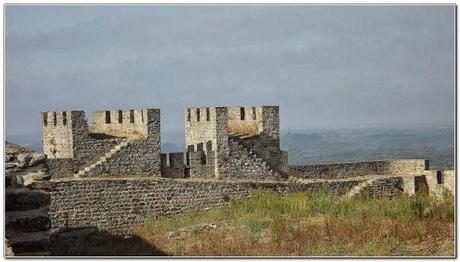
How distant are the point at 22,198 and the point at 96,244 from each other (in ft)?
23.7

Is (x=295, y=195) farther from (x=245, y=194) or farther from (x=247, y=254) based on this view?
(x=247, y=254)

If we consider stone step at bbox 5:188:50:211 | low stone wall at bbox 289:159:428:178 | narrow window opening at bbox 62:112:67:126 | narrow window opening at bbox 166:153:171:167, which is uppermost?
narrow window opening at bbox 62:112:67:126

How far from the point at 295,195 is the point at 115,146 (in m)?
4.61

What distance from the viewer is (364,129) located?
25.2 m

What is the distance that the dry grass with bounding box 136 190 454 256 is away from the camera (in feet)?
53.6

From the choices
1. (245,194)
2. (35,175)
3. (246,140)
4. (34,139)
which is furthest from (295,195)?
(35,175)

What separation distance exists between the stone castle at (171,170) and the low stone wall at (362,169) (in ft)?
0.11

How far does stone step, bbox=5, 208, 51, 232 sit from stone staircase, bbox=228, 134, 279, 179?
41.8 ft

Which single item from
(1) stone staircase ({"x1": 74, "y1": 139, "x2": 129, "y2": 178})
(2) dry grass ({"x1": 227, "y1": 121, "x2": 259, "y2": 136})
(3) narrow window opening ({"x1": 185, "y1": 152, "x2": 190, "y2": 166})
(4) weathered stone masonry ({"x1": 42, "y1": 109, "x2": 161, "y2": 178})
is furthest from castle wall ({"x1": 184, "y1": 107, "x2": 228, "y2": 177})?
(1) stone staircase ({"x1": 74, "y1": 139, "x2": 129, "y2": 178})

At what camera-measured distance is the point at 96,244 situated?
1922 cm

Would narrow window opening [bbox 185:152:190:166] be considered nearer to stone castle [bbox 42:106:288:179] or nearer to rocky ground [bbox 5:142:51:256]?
stone castle [bbox 42:106:288:179]

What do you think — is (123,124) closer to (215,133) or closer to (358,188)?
(215,133)

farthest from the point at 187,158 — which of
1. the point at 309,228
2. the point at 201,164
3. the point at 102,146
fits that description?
the point at 309,228

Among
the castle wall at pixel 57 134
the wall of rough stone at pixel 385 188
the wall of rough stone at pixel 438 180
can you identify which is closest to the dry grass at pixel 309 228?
the wall of rough stone at pixel 385 188
